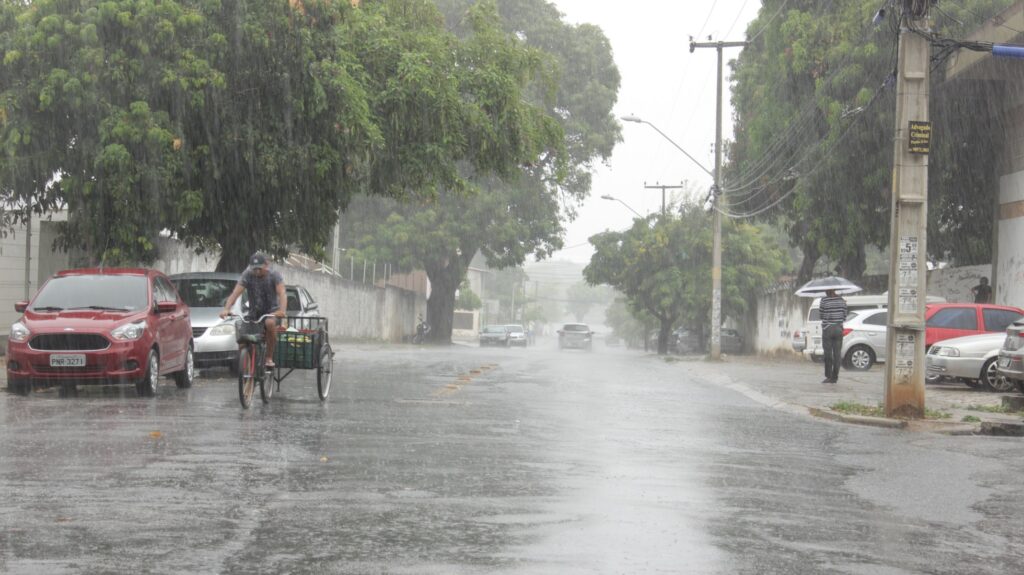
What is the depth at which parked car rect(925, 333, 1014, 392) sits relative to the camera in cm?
2036

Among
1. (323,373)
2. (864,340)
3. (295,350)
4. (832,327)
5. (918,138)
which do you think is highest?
(918,138)

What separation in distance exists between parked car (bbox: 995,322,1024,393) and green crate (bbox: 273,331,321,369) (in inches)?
374

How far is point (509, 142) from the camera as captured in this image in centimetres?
2261

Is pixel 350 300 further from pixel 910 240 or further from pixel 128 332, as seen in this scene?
pixel 910 240

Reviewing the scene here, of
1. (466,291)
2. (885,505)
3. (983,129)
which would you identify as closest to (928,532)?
(885,505)

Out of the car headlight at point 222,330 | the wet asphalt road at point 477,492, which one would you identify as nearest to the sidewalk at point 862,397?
the wet asphalt road at point 477,492

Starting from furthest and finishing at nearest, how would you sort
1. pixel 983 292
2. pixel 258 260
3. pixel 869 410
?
pixel 983 292
pixel 869 410
pixel 258 260

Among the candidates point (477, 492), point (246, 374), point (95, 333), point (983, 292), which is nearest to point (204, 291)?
point (95, 333)

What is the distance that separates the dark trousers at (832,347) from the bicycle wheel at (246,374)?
12.1 m

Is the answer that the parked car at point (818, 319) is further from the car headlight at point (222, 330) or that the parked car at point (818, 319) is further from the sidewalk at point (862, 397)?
the car headlight at point (222, 330)

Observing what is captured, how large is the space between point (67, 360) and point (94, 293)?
1320mm

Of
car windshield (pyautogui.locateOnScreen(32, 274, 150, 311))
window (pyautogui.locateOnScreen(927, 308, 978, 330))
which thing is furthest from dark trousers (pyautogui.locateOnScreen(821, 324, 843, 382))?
car windshield (pyautogui.locateOnScreen(32, 274, 150, 311))

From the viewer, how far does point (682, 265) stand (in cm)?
5559

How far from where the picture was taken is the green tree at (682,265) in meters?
52.7
